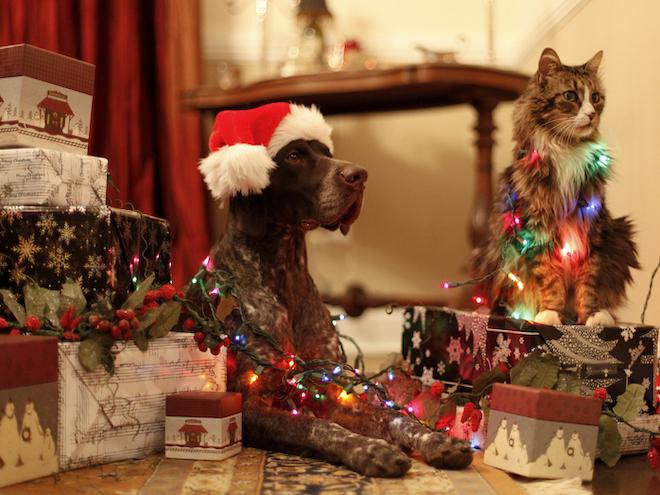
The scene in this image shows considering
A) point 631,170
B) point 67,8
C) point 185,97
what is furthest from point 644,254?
point 67,8

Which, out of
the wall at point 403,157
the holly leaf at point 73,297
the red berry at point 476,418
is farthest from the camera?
the wall at point 403,157

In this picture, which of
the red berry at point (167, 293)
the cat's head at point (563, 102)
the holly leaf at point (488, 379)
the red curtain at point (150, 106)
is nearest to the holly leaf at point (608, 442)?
the holly leaf at point (488, 379)

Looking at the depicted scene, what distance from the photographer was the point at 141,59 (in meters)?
3.37

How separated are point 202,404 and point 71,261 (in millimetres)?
360

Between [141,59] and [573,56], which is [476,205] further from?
[141,59]

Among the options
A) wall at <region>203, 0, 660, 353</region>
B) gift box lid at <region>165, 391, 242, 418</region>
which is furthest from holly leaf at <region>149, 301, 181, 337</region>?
wall at <region>203, 0, 660, 353</region>

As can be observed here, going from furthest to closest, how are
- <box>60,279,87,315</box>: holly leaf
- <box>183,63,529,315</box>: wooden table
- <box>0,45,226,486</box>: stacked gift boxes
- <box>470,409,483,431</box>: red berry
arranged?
<box>183,63,529,315</box>: wooden table
<box>470,409,483,431</box>: red berry
<box>60,279,87,315</box>: holly leaf
<box>0,45,226,486</box>: stacked gift boxes

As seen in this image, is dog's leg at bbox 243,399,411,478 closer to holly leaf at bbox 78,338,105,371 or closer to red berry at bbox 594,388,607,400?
holly leaf at bbox 78,338,105,371

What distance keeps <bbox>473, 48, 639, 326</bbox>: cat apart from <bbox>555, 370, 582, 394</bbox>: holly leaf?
7.1 inches

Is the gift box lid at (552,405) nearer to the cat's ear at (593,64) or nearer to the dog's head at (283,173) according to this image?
the dog's head at (283,173)

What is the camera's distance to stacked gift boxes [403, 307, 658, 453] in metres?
1.45

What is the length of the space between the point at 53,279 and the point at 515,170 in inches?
38.1

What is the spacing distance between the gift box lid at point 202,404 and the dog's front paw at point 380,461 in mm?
248

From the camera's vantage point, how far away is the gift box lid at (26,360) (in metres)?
1.16
